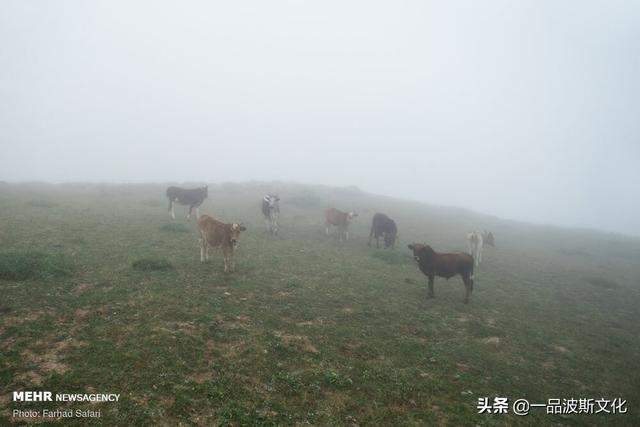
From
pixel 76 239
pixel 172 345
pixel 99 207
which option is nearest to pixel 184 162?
pixel 99 207

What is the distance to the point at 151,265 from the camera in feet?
55.4

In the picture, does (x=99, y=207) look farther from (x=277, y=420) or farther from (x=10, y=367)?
(x=277, y=420)

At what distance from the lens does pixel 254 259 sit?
69.0 feet

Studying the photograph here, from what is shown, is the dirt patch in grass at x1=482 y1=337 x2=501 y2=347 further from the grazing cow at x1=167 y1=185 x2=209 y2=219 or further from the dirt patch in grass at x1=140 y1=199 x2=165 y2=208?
the dirt patch in grass at x1=140 y1=199 x2=165 y2=208

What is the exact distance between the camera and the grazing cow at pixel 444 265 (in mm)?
18188

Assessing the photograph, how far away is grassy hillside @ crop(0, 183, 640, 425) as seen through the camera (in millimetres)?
8945

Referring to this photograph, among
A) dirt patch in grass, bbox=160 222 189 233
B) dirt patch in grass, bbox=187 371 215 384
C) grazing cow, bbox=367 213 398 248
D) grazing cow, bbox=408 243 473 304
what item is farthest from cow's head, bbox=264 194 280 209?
dirt patch in grass, bbox=187 371 215 384

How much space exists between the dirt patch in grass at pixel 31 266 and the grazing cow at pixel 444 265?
15607 mm

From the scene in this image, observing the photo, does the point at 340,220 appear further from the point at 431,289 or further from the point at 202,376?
the point at 202,376

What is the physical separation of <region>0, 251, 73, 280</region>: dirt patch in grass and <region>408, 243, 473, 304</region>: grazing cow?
15.6 metres

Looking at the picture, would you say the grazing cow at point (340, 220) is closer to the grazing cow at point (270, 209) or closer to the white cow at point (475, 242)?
the grazing cow at point (270, 209)

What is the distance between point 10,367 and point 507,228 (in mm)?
55793

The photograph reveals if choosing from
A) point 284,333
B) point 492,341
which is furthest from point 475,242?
point 284,333

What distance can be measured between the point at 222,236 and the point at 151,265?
3.48 metres
